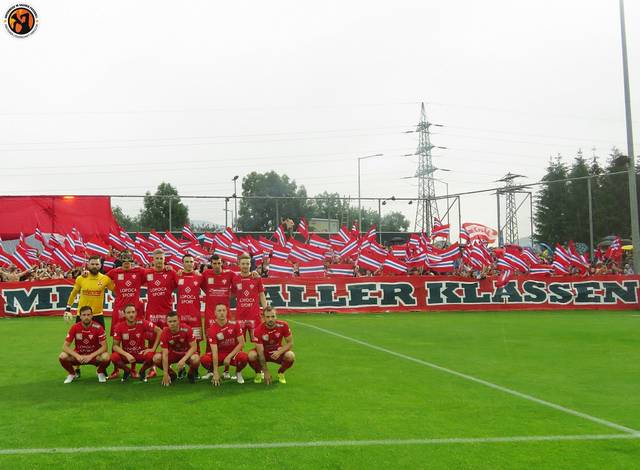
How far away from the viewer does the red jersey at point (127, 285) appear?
11.5m

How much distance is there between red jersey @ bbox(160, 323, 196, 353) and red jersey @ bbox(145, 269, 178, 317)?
1.56 metres

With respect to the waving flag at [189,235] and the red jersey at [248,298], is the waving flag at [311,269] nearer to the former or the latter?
the waving flag at [189,235]

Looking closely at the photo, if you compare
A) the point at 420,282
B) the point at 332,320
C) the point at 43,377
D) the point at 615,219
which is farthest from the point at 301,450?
the point at 615,219

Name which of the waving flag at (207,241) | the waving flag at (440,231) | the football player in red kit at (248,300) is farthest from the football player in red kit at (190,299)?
the waving flag at (440,231)

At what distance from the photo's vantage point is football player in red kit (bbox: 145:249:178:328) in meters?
11.4

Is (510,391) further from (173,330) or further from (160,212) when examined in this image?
(160,212)

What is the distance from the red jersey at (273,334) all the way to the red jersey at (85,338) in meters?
2.58

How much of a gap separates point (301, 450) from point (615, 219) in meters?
45.1

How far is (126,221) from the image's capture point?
31656 millimetres

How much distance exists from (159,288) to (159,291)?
0.06m

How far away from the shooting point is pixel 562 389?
9133mm

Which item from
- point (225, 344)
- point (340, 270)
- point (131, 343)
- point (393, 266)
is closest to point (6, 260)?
point (340, 270)

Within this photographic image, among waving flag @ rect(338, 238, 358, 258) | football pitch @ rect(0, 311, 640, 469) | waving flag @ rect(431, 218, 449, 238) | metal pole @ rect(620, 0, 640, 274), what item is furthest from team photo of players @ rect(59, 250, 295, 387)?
metal pole @ rect(620, 0, 640, 274)

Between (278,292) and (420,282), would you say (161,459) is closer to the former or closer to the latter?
(278,292)
